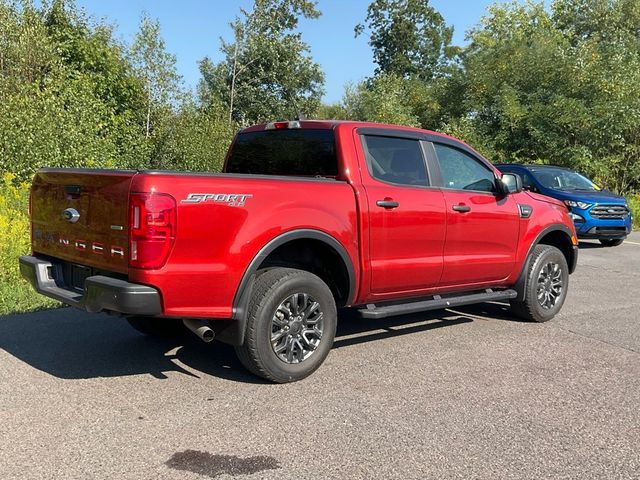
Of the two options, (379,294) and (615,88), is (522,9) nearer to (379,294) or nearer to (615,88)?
(615,88)

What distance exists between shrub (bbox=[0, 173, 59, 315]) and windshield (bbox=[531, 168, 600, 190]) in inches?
406

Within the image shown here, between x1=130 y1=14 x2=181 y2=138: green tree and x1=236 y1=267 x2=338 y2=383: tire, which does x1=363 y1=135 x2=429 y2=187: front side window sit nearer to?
x1=236 y1=267 x2=338 y2=383: tire

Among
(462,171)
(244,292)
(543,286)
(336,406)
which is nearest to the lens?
(336,406)

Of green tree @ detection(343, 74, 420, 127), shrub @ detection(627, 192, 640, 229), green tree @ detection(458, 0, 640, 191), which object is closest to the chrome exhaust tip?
shrub @ detection(627, 192, 640, 229)

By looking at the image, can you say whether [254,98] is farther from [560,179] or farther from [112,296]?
[112,296]

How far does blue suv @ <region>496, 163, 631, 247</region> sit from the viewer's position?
510 inches

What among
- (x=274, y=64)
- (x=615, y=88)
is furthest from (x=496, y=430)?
(x=274, y=64)

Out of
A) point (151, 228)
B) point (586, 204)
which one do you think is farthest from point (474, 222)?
point (586, 204)

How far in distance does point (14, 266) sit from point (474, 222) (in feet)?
18.0

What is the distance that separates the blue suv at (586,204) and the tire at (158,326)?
32.0 feet

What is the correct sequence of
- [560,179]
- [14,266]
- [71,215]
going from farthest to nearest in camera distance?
[560,179] → [14,266] → [71,215]

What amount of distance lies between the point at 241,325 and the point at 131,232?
0.96m

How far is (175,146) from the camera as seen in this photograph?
19141mm

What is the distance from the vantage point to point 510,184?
20.0 ft
